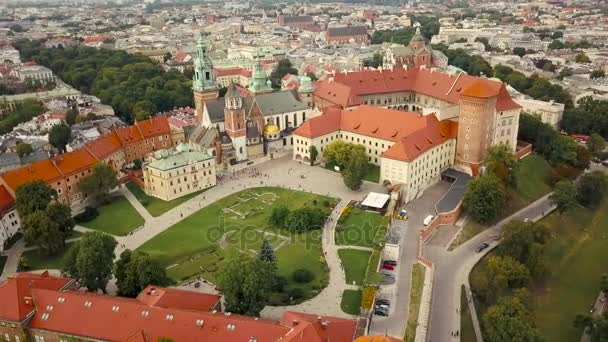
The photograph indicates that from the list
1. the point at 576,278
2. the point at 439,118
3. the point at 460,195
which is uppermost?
the point at 439,118

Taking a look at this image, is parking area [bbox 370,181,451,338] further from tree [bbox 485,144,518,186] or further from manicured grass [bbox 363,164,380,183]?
manicured grass [bbox 363,164,380,183]

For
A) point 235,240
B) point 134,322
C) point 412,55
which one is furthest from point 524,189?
point 412,55

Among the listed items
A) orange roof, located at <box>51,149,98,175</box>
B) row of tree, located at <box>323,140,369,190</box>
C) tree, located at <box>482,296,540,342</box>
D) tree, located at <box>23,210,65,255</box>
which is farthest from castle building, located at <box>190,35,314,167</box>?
tree, located at <box>482,296,540,342</box>

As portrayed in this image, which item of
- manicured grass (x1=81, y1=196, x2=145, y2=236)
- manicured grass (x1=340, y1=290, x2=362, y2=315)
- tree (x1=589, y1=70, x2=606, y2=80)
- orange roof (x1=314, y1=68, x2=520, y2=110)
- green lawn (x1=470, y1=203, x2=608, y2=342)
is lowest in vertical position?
green lawn (x1=470, y1=203, x2=608, y2=342)

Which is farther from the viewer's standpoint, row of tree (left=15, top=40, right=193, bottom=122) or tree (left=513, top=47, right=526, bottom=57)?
tree (left=513, top=47, right=526, bottom=57)

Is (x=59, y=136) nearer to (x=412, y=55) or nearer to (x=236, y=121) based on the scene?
(x=236, y=121)

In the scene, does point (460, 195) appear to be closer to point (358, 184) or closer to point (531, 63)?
point (358, 184)

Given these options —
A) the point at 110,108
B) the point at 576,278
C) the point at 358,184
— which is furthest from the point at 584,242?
the point at 110,108

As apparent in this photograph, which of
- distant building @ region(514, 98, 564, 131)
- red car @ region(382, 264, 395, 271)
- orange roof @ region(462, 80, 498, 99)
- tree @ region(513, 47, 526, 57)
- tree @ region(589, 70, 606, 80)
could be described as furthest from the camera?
tree @ region(513, 47, 526, 57)
